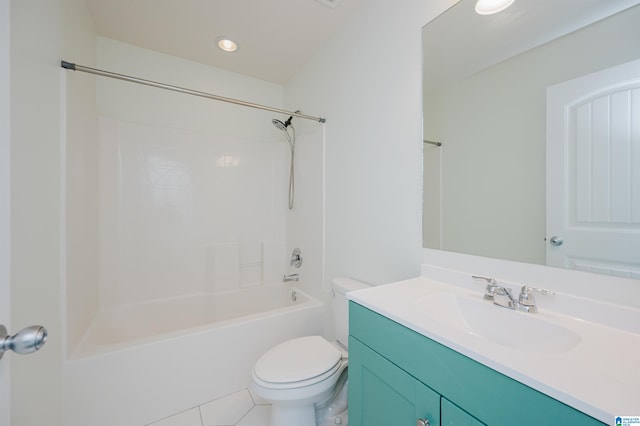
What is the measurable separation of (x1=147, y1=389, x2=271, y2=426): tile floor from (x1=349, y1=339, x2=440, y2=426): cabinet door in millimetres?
716

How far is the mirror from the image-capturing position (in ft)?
2.56

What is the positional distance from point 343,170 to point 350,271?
2.28 feet

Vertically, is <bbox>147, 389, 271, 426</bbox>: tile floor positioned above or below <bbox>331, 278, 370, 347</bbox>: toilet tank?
below

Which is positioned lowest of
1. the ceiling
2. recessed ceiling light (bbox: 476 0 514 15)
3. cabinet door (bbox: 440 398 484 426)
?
cabinet door (bbox: 440 398 484 426)

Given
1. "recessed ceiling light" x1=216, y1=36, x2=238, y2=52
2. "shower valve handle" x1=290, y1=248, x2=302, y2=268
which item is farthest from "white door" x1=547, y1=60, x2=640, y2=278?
"recessed ceiling light" x1=216, y1=36, x2=238, y2=52

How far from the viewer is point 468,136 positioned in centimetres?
113

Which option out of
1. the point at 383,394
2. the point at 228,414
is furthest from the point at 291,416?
the point at 383,394

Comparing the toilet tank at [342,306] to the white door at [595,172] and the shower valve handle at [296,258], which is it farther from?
the white door at [595,172]

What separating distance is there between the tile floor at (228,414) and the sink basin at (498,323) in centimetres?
117

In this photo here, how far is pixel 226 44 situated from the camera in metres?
1.97

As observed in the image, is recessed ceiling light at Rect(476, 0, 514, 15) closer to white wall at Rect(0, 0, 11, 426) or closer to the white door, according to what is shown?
the white door

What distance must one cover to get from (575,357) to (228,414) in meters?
1.63

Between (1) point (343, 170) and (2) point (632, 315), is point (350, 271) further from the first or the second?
(2) point (632, 315)

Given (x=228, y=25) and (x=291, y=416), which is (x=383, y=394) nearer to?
(x=291, y=416)
